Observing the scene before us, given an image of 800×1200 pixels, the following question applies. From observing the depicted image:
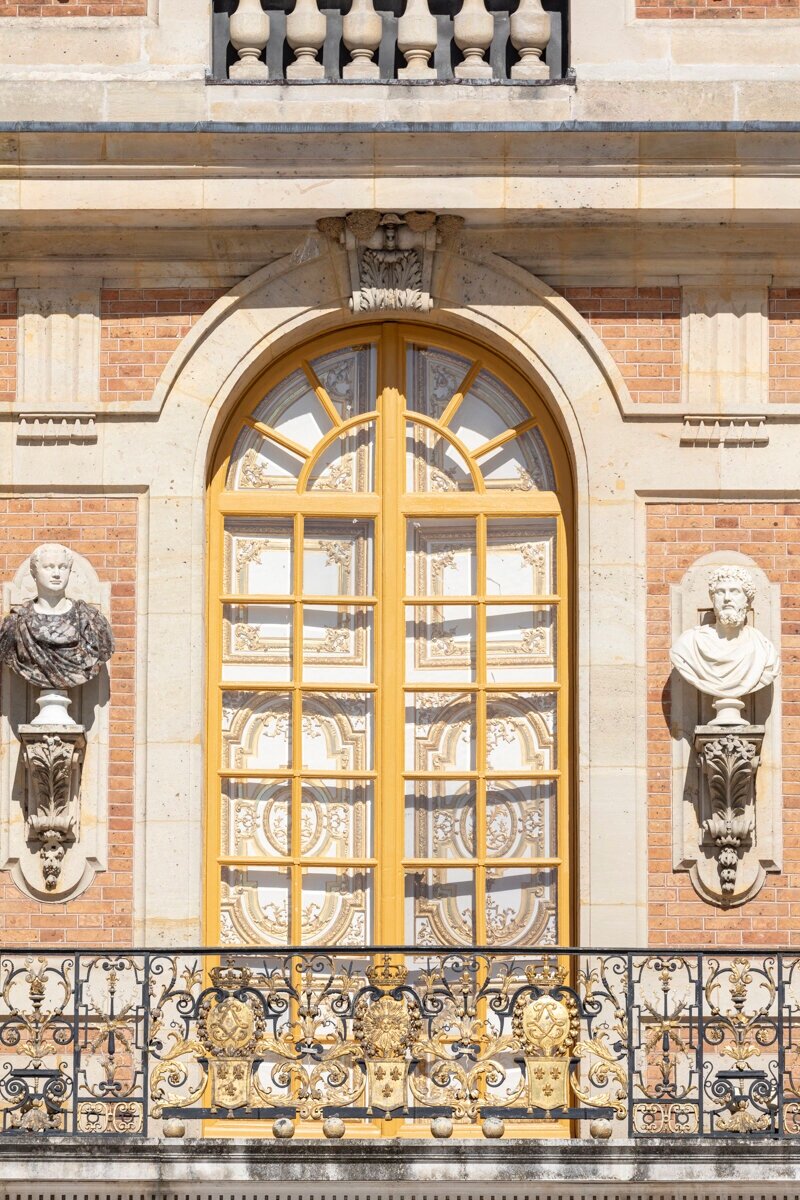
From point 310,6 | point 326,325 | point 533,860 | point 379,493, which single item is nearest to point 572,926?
point 533,860

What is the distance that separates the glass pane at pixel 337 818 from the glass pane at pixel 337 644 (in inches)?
21.4

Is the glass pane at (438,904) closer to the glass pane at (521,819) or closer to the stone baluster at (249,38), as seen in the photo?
the glass pane at (521,819)

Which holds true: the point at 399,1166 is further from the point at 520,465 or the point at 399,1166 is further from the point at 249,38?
the point at 249,38

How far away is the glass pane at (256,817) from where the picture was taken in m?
14.3

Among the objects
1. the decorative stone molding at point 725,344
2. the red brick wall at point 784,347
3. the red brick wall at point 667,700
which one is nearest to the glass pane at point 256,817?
the red brick wall at point 667,700

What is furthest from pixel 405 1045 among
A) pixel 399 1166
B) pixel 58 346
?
pixel 58 346

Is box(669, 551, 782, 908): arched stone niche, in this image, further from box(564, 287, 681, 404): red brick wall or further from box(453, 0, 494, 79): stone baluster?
box(453, 0, 494, 79): stone baluster

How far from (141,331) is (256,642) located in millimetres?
1693

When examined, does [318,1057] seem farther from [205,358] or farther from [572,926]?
[205,358]

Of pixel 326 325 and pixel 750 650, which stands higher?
pixel 326 325

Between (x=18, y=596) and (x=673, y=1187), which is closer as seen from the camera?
(x=673, y=1187)

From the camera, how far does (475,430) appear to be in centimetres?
1461

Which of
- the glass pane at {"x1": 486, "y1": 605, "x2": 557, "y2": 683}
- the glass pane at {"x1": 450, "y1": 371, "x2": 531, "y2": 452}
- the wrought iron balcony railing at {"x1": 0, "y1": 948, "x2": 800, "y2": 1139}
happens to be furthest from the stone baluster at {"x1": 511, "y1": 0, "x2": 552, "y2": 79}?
the wrought iron balcony railing at {"x1": 0, "y1": 948, "x2": 800, "y2": 1139}

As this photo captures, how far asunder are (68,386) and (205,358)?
0.71 m
